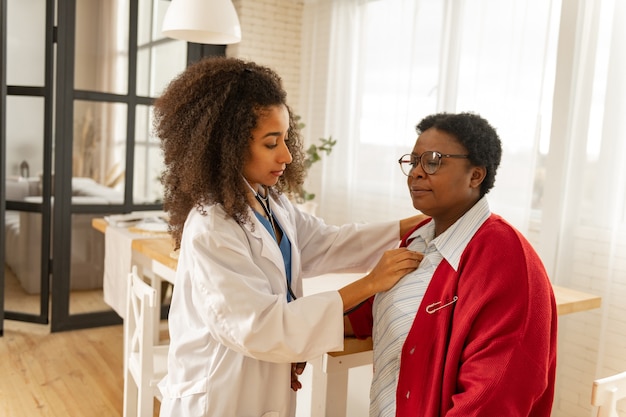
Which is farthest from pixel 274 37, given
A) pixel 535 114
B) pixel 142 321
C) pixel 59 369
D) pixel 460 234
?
pixel 460 234

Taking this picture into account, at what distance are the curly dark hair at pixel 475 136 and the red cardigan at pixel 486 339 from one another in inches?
5.5

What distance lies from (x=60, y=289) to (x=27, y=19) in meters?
1.85

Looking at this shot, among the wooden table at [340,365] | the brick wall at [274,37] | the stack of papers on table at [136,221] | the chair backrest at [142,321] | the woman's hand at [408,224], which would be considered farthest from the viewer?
the brick wall at [274,37]

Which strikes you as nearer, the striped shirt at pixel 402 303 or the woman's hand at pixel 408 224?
the striped shirt at pixel 402 303

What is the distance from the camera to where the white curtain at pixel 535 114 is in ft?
9.37

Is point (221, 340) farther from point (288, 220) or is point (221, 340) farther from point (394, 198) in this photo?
point (394, 198)

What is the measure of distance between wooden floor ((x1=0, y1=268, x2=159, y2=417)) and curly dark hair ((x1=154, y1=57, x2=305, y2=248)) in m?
2.07

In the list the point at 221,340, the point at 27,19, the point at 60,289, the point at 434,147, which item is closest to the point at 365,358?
the point at 221,340

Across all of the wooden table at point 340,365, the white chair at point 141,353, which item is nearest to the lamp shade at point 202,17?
the white chair at point 141,353

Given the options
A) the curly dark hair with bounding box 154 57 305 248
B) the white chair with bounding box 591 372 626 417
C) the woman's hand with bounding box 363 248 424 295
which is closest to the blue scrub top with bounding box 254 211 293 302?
the curly dark hair with bounding box 154 57 305 248

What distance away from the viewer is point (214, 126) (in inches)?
51.0

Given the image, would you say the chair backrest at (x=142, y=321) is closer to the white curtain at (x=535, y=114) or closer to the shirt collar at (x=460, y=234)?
the shirt collar at (x=460, y=234)

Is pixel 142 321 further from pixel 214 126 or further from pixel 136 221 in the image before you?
pixel 136 221

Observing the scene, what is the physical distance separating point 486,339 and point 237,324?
0.50 metres
